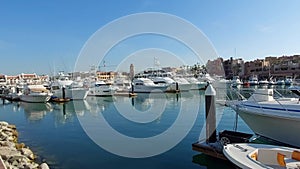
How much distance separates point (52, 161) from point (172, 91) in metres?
38.3

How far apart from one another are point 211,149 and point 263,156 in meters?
2.33

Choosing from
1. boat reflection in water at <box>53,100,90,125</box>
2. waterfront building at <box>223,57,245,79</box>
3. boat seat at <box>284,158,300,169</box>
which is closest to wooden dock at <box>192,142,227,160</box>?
boat seat at <box>284,158,300,169</box>

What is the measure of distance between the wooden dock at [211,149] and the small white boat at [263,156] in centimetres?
152

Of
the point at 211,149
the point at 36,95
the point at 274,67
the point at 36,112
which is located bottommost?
the point at 36,112

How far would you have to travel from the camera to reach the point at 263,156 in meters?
6.43

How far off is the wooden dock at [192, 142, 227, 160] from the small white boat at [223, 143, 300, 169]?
1516 millimetres

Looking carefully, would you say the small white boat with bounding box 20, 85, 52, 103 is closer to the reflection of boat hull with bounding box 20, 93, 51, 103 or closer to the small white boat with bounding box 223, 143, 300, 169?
the reflection of boat hull with bounding box 20, 93, 51, 103

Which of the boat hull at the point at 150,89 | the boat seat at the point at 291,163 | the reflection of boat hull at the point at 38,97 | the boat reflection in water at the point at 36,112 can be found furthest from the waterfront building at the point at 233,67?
the boat seat at the point at 291,163

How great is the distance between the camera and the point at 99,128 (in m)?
16.7

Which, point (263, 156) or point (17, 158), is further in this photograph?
point (17, 158)

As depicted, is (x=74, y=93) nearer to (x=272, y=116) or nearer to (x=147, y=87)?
(x=147, y=87)

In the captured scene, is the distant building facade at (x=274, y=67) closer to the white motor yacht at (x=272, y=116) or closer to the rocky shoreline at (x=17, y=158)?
the white motor yacht at (x=272, y=116)

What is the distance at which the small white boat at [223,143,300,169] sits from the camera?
5707 mm

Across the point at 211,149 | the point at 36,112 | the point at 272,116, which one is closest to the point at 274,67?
the point at 36,112
